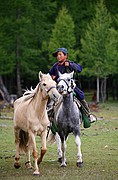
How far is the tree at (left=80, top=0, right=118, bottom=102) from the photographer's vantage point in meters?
41.3

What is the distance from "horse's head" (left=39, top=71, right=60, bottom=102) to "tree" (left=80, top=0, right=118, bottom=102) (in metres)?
31.4

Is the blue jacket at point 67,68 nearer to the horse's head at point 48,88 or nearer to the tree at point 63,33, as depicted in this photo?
the horse's head at point 48,88

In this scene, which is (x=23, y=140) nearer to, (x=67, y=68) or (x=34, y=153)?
(x=34, y=153)

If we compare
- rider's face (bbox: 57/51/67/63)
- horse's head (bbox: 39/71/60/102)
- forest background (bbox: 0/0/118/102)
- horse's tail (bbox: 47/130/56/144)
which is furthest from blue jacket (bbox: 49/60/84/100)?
forest background (bbox: 0/0/118/102)

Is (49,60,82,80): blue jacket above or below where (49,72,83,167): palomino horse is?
above

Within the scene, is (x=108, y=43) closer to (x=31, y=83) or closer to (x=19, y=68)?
(x=19, y=68)

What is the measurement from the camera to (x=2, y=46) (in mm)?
42844

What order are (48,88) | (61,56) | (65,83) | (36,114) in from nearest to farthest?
(48,88) < (36,114) < (65,83) < (61,56)

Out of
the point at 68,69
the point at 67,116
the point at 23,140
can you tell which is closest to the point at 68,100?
the point at 67,116

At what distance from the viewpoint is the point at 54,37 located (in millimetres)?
42625

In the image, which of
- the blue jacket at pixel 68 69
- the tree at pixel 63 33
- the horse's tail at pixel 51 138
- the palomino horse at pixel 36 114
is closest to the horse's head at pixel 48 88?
the palomino horse at pixel 36 114

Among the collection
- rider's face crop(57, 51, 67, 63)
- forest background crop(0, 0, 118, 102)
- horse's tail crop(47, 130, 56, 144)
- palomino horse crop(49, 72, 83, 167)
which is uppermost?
forest background crop(0, 0, 118, 102)

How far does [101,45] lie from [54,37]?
420 cm

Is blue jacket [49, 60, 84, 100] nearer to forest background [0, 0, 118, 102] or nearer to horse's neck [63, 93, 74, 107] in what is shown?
horse's neck [63, 93, 74, 107]
